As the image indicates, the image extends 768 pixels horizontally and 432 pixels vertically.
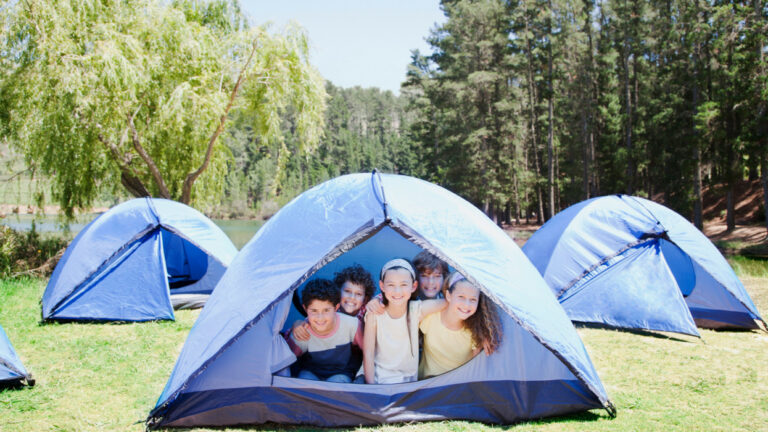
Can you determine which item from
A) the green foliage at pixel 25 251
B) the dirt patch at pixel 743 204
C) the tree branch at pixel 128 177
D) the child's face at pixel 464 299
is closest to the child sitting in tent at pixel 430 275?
the child's face at pixel 464 299

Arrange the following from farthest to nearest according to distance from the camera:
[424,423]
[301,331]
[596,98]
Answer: [596,98], [301,331], [424,423]

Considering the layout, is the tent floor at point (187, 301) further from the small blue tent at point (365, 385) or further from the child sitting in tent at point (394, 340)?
the child sitting in tent at point (394, 340)

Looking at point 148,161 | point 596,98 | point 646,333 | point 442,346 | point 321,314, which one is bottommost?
point 646,333

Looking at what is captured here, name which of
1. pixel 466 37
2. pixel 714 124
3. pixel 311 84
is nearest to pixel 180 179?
pixel 311 84

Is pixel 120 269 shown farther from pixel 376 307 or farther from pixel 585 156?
pixel 585 156

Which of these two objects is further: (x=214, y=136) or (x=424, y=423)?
(x=214, y=136)

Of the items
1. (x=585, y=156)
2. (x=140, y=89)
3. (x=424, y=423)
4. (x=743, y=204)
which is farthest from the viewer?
(x=585, y=156)

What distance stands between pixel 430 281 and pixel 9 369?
124 inches

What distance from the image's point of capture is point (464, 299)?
353 cm

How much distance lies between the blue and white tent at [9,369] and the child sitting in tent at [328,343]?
2025 millimetres

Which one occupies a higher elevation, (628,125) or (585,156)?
(628,125)

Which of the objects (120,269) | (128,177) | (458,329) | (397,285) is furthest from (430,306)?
(128,177)

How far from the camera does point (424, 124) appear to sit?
35875 mm

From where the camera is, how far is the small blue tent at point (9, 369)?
13.0 ft
